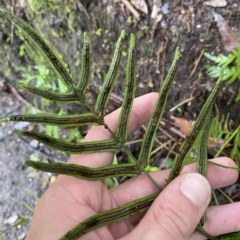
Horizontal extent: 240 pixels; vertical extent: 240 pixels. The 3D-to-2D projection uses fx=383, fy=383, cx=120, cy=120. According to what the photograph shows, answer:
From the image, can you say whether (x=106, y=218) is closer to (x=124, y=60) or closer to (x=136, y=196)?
(x=136, y=196)

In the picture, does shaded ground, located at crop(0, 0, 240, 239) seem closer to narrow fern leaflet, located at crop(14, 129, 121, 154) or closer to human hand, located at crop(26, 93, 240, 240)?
human hand, located at crop(26, 93, 240, 240)

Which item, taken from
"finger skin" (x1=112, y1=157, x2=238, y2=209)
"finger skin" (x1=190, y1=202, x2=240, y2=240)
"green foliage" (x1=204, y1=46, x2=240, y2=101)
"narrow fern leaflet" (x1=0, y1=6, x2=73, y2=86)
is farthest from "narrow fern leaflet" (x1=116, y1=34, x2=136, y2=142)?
"green foliage" (x1=204, y1=46, x2=240, y2=101)

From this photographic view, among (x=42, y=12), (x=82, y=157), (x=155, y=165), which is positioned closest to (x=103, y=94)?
(x=82, y=157)

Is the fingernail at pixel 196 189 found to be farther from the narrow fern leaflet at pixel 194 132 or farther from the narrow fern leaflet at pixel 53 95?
the narrow fern leaflet at pixel 53 95

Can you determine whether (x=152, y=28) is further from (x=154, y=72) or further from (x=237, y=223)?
(x=237, y=223)

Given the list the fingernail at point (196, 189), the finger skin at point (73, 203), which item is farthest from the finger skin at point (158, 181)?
the fingernail at point (196, 189)
